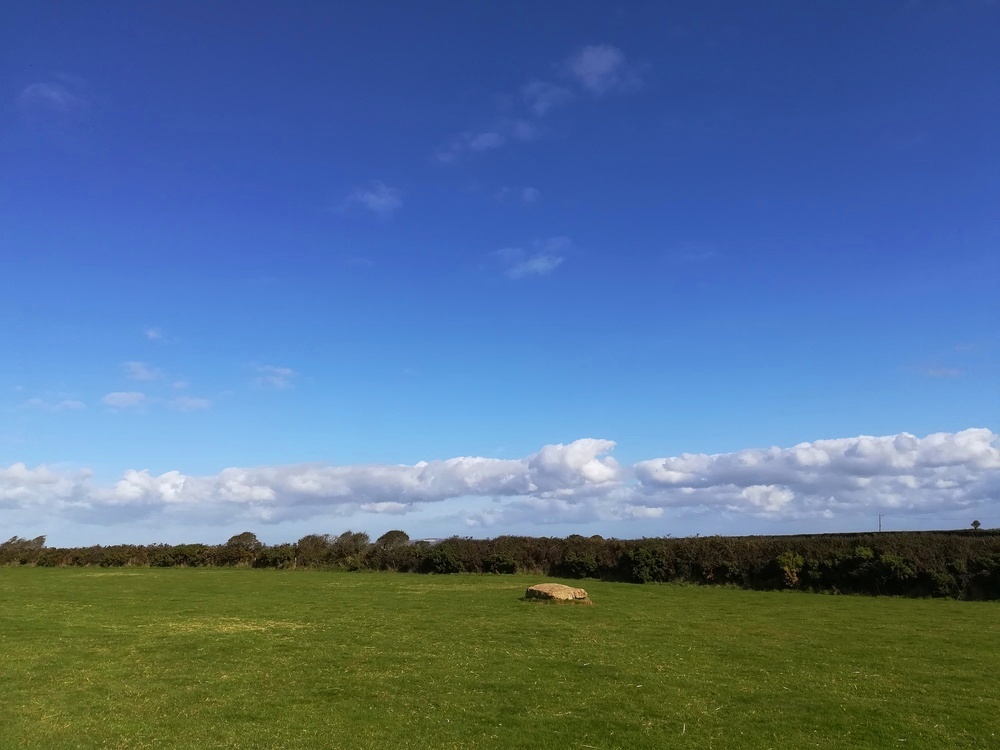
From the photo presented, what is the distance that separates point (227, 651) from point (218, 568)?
33.6m

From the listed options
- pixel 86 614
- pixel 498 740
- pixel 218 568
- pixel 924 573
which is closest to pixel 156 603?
pixel 86 614

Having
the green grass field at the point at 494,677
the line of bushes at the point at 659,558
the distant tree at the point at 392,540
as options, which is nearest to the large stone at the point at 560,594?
the green grass field at the point at 494,677

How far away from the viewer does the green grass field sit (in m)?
8.20

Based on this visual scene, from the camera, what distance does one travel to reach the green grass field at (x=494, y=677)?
8.20 metres

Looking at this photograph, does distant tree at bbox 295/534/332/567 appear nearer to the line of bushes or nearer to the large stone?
the line of bushes

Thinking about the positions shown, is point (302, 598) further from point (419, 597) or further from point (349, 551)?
point (349, 551)

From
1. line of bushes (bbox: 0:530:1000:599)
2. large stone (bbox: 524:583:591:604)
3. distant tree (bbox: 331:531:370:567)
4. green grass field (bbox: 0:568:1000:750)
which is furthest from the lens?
distant tree (bbox: 331:531:370:567)

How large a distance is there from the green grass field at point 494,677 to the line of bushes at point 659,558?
5067 mm

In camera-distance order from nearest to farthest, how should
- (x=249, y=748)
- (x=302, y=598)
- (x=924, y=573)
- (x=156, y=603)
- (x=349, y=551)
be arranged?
(x=249, y=748), (x=156, y=603), (x=302, y=598), (x=924, y=573), (x=349, y=551)

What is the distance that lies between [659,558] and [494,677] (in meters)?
23.3

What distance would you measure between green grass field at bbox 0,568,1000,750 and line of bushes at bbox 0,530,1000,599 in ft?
16.6

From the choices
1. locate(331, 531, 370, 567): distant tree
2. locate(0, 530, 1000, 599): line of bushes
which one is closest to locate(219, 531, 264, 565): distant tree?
locate(0, 530, 1000, 599): line of bushes

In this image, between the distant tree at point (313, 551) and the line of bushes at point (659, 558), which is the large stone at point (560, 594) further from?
the distant tree at point (313, 551)

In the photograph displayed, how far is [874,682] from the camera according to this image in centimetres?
1075
